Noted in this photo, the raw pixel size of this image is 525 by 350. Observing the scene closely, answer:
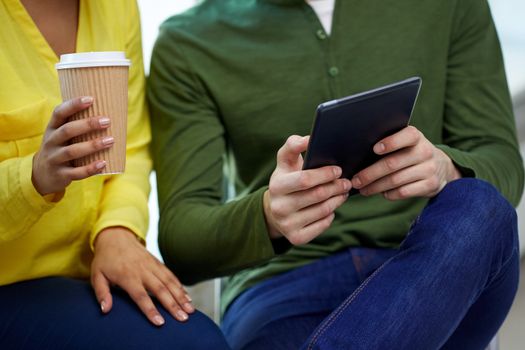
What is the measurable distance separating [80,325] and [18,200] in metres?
0.19

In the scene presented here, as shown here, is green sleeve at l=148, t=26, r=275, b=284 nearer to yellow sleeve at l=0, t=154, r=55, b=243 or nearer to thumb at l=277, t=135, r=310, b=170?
thumb at l=277, t=135, r=310, b=170

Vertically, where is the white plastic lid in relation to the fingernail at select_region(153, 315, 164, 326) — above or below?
above

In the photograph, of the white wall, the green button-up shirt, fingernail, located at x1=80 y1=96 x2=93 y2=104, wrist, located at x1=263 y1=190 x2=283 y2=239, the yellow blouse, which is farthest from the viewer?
the white wall

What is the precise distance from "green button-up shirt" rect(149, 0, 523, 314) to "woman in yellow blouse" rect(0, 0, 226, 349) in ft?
0.38

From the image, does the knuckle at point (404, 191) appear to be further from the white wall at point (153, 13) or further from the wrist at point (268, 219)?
the white wall at point (153, 13)

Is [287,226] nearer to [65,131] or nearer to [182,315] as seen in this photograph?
[182,315]

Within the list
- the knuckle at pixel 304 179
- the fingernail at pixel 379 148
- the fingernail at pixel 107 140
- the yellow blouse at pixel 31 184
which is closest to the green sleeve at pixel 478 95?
the fingernail at pixel 379 148

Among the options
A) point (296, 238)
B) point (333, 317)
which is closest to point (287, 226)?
point (296, 238)

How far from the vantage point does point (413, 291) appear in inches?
40.6

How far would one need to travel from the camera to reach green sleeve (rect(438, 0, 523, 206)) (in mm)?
1370

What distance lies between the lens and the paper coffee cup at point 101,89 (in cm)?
93

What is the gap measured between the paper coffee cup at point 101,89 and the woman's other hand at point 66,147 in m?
0.01

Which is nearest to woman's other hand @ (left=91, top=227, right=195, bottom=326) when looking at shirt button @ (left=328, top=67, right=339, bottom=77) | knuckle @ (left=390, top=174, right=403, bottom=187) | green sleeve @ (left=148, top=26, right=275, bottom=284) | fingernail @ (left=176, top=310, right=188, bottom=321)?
fingernail @ (left=176, top=310, right=188, bottom=321)

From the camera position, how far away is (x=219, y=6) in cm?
142
